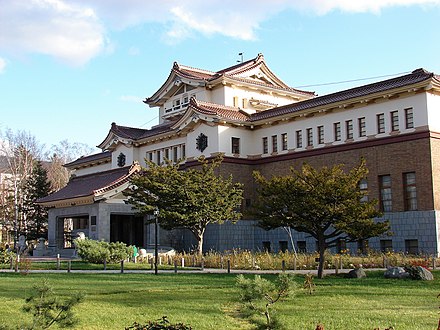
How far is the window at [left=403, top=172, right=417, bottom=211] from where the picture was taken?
1316 inches

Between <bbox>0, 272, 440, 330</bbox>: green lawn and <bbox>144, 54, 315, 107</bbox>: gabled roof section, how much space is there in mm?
26662

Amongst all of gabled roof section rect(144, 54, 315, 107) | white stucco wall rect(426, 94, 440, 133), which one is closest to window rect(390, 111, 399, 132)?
white stucco wall rect(426, 94, 440, 133)

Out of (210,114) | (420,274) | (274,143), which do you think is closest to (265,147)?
(274,143)

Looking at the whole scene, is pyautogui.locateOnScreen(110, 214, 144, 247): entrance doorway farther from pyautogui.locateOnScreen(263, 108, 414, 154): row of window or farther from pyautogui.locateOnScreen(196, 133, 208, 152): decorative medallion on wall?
pyautogui.locateOnScreen(263, 108, 414, 154): row of window

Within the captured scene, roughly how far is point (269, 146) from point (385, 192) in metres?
→ 10.1

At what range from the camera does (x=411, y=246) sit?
33.0 m

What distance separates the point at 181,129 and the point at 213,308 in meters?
30.0

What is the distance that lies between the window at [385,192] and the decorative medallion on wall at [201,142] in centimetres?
1319

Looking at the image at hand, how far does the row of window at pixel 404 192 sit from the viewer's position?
33500 millimetres

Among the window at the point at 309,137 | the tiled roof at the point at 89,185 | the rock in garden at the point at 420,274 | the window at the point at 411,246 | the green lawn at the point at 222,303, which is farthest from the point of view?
the tiled roof at the point at 89,185

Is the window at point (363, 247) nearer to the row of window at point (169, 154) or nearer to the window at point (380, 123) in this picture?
the window at point (380, 123)

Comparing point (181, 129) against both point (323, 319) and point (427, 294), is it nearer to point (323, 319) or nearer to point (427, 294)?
point (427, 294)

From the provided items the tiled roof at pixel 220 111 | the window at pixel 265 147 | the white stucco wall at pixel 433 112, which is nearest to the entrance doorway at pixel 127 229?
the tiled roof at pixel 220 111

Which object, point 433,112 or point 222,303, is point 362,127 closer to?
point 433,112
